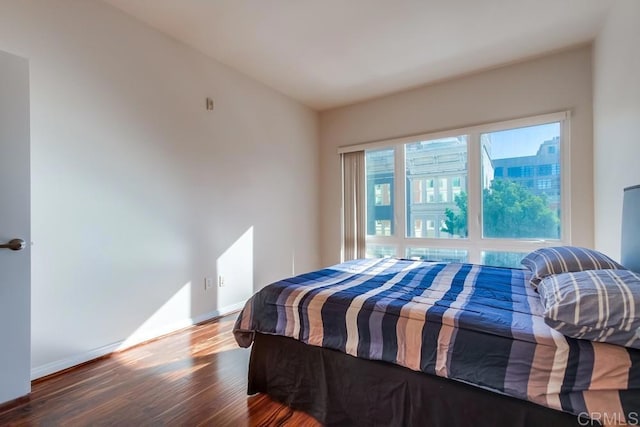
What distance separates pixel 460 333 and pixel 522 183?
2.83m

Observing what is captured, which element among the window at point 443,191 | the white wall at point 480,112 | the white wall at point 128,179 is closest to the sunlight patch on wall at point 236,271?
the white wall at point 128,179

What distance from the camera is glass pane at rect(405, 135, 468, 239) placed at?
12.4 feet

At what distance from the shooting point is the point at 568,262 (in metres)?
1.83

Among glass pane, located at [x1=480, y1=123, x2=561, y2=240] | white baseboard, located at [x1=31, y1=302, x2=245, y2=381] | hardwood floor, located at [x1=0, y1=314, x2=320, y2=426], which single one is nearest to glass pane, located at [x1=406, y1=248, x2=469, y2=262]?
glass pane, located at [x1=480, y1=123, x2=561, y2=240]

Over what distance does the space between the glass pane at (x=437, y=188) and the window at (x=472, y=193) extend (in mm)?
12

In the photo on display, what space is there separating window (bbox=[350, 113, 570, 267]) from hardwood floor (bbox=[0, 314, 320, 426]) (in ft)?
8.72

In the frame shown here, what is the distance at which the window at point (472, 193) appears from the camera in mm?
3287

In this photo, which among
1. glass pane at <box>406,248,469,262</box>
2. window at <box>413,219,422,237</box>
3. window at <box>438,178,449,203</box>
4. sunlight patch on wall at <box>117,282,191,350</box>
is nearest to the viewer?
sunlight patch on wall at <box>117,282,191,350</box>

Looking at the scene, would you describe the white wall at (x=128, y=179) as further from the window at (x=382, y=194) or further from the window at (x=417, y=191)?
the window at (x=417, y=191)

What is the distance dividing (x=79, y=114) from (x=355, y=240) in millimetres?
3374

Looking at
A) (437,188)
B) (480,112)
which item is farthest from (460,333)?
(480,112)

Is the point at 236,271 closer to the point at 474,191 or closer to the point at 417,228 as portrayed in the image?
the point at 417,228

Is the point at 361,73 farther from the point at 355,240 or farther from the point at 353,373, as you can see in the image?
the point at 353,373

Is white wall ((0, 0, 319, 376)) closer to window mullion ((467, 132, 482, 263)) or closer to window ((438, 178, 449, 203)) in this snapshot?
window ((438, 178, 449, 203))
